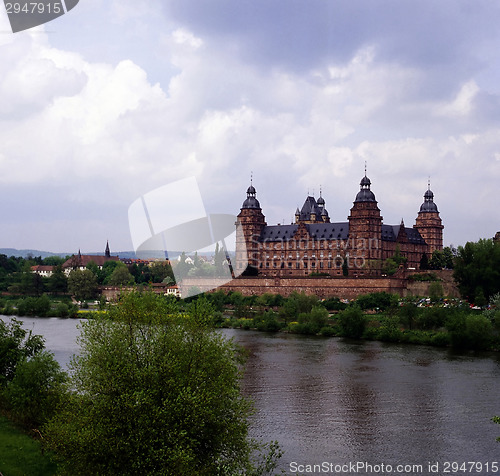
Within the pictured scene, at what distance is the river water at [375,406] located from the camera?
1945 cm

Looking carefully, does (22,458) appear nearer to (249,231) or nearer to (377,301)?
(377,301)

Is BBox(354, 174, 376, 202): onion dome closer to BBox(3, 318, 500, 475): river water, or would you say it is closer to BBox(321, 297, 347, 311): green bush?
BBox(321, 297, 347, 311): green bush

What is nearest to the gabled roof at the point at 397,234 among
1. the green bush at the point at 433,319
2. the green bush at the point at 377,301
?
the green bush at the point at 377,301

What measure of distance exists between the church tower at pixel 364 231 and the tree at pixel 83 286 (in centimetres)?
2833

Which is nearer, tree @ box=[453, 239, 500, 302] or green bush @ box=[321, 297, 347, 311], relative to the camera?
tree @ box=[453, 239, 500, 302]

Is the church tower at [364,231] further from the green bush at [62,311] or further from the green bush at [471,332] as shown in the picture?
the green bush at [471,332]

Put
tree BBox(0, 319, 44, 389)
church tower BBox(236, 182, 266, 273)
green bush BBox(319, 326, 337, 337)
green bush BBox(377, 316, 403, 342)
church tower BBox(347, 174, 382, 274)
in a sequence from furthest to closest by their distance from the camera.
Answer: church tower BBox(236, 182, 266, 273) < church tower BBox(347, 174, 382, 274) < green bush BBox(319, 326, 337, 337) < green bush BBox(377, 316, 403, 342) < tree BBox(0, 319, 44, 389)

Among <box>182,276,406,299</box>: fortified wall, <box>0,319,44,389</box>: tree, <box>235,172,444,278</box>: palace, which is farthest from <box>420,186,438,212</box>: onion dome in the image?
<box>0,319,44,389</box>: tree

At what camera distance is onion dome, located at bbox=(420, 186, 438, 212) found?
281ft

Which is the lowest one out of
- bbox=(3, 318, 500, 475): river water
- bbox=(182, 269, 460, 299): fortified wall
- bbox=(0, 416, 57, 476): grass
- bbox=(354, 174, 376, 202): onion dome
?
bbox=(3, 318, 500, 475): river water

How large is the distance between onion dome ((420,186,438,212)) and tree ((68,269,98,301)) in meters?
40.5

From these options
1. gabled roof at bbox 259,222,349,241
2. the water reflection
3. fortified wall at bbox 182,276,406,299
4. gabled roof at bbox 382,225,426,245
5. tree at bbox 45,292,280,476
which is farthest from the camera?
gabled roof at bbox 259,222,349,241

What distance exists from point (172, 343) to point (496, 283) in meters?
44.9

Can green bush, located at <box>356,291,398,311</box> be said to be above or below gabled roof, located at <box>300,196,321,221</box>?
below
